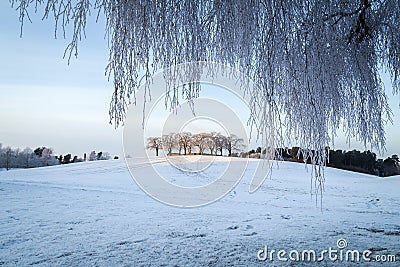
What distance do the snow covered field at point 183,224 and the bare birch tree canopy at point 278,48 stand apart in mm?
1557

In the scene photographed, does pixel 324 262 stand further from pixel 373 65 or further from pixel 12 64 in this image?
pixel 12 64

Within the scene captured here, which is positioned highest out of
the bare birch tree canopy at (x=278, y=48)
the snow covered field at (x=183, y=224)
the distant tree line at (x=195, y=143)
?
the bare birch tree canopy at (x=278, y=48)

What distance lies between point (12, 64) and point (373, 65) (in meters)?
4.41

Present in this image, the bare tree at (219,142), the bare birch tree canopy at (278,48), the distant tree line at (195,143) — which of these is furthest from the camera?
the bare tree at (219,142)

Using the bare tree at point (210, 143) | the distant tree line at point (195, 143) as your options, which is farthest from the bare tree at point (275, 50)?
the bare tree at point (210, 143)

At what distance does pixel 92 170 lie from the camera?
9461 millimetres

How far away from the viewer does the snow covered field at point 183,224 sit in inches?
122

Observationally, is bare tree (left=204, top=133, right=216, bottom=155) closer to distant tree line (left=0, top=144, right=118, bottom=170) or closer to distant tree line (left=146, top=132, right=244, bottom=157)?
distant tree line (left=146, top=132, right=244, bottom=157)

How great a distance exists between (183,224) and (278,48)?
3470 mm

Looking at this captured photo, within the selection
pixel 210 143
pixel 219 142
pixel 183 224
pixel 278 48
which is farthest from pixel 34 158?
pixel 278 48

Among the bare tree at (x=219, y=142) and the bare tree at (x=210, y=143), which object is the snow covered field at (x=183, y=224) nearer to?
the bare tree at (x=219, y=142)

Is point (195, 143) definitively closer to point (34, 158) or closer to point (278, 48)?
point (278, 48)

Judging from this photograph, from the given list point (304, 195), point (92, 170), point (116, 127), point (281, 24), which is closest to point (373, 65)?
point (281, 24)

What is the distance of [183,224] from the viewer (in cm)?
436
